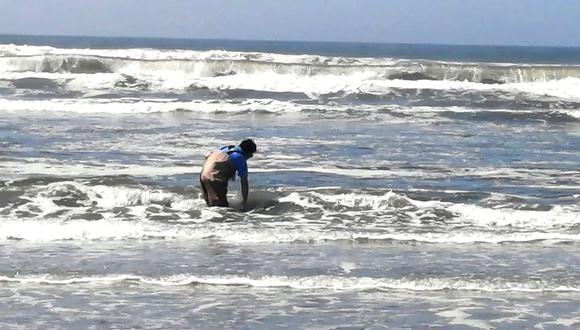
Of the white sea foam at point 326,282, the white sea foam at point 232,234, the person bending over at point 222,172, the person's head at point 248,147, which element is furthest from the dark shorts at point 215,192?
the white sea foam at point 326,282

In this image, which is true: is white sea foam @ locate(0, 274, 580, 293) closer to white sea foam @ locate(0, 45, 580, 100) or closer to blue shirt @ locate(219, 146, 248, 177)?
blue shirt @ locate(219, 146, 248, 177)

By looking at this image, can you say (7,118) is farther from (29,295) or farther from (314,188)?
(29,295)

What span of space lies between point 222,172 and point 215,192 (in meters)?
0.25

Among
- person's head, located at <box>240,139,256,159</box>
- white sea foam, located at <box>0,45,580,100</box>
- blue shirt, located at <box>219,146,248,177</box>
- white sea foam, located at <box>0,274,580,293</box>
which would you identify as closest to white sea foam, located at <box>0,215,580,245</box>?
blue shirt, located at <box>219,146,248,177</box>

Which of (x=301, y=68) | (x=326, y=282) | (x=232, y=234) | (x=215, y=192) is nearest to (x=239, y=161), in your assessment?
(x=215, y=192)

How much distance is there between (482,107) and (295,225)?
18282 millimetres

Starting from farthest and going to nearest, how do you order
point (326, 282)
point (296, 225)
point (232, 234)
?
point (296, 225)
point (232, 234)
point (326, 282)

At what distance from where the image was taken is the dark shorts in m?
10.6

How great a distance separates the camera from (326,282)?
7.21 m

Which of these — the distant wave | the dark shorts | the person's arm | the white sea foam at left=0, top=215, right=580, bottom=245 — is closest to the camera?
the white sea foam at left=0, top=215, right=580, bottom=245

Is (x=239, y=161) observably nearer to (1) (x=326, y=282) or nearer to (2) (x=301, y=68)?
(1) (x=326, y=282)

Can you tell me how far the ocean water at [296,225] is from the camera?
6535 mm

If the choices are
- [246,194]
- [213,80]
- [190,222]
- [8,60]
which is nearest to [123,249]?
[190,222]

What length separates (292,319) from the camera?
6.25 metres
